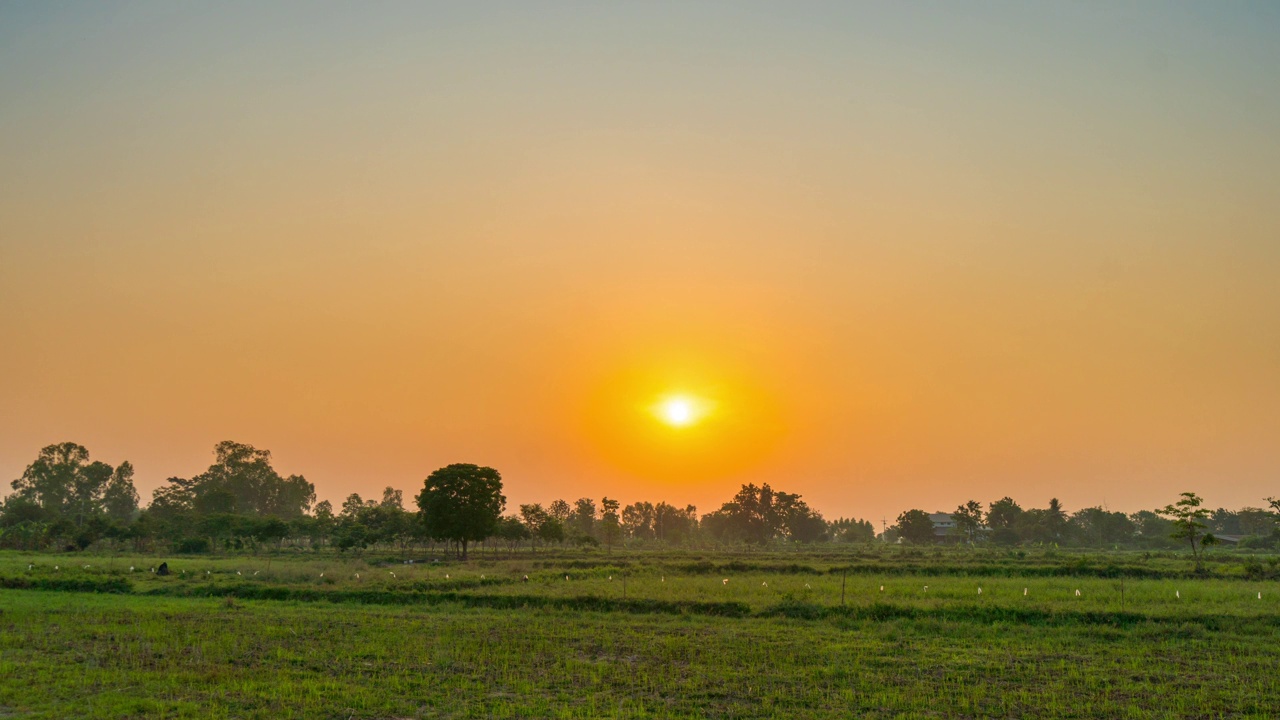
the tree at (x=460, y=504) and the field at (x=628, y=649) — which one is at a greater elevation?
the tree at (x=460, y=504)

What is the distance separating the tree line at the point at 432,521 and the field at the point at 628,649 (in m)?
32.3

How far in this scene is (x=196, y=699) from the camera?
56.1 feet

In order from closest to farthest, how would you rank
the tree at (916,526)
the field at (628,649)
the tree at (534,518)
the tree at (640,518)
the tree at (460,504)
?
the field at (628,649) < the tree at (460,504) < the tree at (534,518) < the tree at (916,526) < the tree at (640,518)

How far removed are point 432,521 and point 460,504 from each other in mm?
2922

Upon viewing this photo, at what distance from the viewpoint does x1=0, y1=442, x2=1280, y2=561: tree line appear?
74.0m

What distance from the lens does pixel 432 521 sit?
71500mm

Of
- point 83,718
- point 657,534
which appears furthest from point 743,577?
point 657,534

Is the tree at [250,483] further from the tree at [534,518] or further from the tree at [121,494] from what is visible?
the tree at [534,518]

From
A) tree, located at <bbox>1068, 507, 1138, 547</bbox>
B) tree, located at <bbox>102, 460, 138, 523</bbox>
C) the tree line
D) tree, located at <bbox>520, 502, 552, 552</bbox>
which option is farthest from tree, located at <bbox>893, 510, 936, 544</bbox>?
tree, located at <bbox>102, 460, 138, 523</bbox>

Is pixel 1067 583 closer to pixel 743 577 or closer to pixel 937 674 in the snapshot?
pixel 743 577

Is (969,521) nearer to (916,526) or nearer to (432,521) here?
(916,526)

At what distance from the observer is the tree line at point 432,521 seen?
243 ft

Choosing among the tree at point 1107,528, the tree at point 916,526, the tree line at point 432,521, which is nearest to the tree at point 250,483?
the tree line at point 432,521

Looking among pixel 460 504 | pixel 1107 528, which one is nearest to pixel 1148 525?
pixel 1107 528
